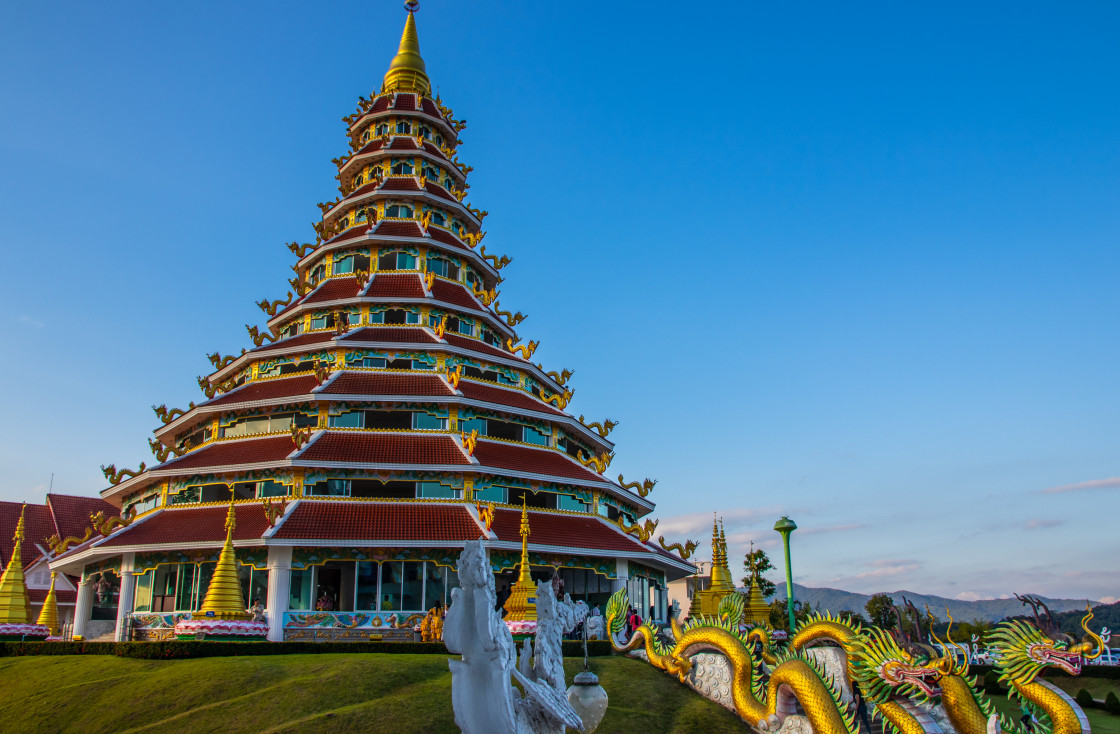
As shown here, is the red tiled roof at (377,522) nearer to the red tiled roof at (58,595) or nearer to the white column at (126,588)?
the white column at (126,588)

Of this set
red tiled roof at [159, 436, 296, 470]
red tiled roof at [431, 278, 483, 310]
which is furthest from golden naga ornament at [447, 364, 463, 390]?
red tiled roof at [159, 436, 296, 470]

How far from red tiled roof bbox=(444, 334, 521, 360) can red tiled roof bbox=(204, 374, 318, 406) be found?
19.6 ft

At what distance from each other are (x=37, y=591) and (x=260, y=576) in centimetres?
2721

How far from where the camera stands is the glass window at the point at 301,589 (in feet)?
90.0

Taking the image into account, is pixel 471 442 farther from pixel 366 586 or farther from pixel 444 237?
pixel 444 237

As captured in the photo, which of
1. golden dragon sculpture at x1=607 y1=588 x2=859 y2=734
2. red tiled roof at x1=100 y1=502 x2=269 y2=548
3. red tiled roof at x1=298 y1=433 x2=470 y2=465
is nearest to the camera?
golden dragon sculpture at x1=607 y1=588 x2=859 y2=734

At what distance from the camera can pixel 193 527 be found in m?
29.0

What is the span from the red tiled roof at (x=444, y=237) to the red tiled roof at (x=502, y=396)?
866 cm

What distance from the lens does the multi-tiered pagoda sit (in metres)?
28.0

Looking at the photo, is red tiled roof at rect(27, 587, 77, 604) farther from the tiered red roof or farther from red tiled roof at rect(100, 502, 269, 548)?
the tiered red roof

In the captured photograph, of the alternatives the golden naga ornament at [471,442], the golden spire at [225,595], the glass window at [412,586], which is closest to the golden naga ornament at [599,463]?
the golden naga ornament at [471,442]

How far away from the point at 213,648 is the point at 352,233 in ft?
74.2

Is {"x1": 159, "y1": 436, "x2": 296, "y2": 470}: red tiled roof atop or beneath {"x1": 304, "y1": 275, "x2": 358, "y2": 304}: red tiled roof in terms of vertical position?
beneath

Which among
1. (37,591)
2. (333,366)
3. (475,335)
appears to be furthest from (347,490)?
(37,591)
